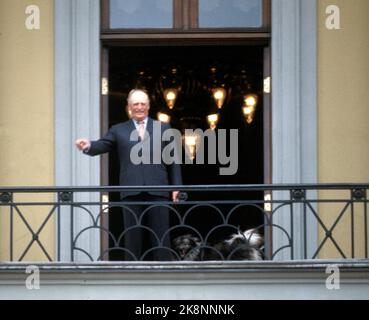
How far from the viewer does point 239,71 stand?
1394 centimetres

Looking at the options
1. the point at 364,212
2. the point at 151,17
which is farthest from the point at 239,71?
the point at 364,212

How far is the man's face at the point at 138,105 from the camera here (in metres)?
10.6

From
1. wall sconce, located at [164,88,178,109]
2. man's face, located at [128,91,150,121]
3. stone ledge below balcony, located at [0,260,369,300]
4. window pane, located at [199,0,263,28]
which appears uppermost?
window pane, located at [199,0,263,28]

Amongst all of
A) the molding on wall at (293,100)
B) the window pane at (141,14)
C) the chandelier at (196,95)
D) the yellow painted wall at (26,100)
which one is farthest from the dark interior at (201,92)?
the molding on wall at (293,100)

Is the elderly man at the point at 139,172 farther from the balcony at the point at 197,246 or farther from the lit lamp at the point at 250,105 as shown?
the lit lamp at the point at 250,105

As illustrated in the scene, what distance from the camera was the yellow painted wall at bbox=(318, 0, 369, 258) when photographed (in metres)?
11.2

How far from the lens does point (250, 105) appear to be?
1402 cm

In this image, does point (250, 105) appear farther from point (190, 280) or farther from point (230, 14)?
point (190, 280)

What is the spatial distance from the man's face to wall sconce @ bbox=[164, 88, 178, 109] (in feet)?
11.6

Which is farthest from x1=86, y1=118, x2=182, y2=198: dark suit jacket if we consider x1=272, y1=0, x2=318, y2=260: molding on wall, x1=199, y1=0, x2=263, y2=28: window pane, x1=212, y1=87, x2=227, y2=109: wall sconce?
x1=212, y1=87, x2=227, y2=109: wall sconce

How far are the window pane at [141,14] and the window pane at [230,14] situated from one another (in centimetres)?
35

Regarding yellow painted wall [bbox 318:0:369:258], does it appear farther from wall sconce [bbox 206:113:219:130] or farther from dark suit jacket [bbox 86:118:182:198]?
wall sconce [bbox 206:113:219:130]
